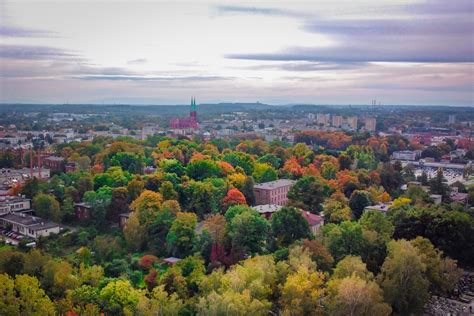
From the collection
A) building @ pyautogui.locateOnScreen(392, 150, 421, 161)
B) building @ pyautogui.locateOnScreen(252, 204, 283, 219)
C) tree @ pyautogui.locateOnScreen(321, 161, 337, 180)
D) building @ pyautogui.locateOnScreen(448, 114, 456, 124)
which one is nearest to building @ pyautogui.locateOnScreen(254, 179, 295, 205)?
building @ pyautogui.locateOnScreen(252, 204, 283, 219)

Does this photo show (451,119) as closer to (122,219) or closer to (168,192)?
(168,192)

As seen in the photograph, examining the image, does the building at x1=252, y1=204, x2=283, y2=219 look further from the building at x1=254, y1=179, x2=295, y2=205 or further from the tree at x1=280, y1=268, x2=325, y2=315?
the tree at x1=280, y1=268, x2=325, y2=315

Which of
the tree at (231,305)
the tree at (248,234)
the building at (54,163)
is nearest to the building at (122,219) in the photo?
the tree at (248,234)

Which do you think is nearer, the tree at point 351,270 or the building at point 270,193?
the tree at point 351,270

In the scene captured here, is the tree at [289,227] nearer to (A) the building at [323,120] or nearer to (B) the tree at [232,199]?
(B) the tree at [232,199]

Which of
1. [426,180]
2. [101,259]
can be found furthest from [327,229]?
[426,180]

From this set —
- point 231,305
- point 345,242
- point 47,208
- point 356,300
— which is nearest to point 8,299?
point 231,305

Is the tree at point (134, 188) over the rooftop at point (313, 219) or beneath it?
over
